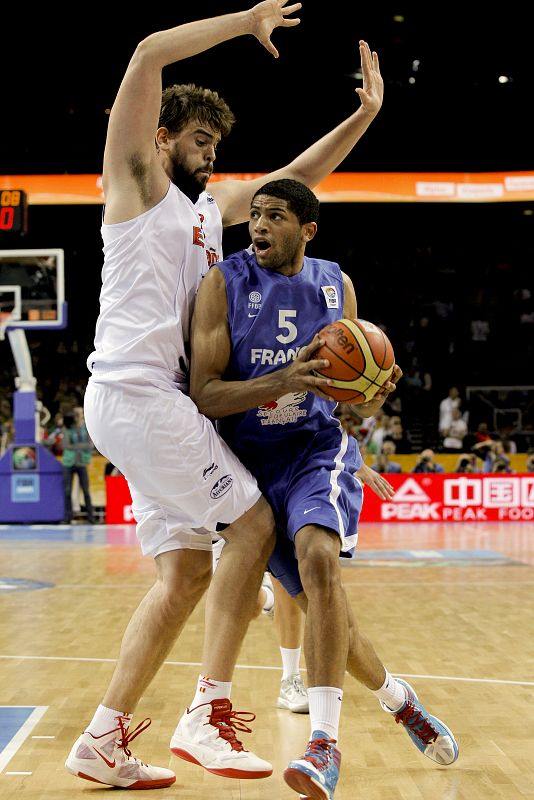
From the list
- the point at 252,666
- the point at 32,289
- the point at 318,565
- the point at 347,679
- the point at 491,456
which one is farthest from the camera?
the point at 491,456

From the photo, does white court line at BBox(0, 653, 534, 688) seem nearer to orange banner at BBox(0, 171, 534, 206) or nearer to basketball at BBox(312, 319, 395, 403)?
basketball at BBox(312, 319, 395, 403)

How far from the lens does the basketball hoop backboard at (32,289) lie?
14.9 m

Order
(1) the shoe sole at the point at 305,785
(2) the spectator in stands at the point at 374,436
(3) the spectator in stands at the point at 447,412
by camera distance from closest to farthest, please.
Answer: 1. (1) the shoe sole at the point at 305,785
2. (2) the spectator in stands at the point at 374,436
3. (3) the spectator in stands at the point at 447,412

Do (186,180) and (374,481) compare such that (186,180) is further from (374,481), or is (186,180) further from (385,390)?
(374,481)

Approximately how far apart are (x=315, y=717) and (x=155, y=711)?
4.79 ft

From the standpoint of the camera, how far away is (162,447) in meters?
3.23

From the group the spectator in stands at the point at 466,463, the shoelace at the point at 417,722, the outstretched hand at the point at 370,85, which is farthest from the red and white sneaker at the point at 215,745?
the spectator in stands at the point at 466,463

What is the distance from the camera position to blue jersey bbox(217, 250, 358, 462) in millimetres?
3404

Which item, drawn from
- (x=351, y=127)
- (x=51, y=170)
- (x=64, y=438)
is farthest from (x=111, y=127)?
(x=51, y=170)

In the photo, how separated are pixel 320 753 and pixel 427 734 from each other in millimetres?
694

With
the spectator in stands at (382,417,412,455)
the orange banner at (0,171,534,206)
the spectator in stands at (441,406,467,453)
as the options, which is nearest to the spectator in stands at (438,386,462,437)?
the spectator in stands at (441,406,467,453)

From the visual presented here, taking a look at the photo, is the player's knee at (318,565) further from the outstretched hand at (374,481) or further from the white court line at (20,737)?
the white court line at (20,737)

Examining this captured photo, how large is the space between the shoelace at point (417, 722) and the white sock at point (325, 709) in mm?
573

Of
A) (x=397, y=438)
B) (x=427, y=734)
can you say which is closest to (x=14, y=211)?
(x=397, y=438)
